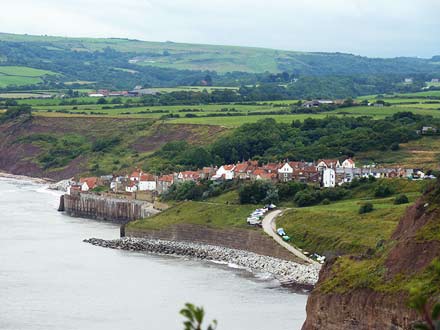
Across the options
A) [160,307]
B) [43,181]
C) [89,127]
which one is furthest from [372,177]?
[89,127]

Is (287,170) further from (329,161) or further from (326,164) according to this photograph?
(329,161)

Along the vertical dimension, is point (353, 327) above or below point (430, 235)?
below

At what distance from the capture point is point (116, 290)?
2603 inches

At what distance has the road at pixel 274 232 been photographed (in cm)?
7538

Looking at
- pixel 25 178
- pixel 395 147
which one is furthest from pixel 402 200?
pixel 25 178

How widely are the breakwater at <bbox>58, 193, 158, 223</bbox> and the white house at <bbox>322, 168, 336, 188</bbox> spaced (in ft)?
46.4

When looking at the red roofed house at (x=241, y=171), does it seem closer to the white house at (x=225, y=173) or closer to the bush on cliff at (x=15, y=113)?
the white house at (x=225, y=173)

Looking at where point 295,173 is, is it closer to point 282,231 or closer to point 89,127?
point 282,231

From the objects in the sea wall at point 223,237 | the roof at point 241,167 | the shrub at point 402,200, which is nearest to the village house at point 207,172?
the roof at point 241,167

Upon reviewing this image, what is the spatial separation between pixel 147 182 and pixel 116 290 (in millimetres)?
53733

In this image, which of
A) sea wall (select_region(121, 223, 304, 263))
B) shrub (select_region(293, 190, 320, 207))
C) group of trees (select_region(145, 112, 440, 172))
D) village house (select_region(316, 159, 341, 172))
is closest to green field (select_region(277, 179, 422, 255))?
sea wall (select_region(121, 223, 304, 263))

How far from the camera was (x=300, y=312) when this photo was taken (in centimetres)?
5759

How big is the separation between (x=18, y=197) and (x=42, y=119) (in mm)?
58567

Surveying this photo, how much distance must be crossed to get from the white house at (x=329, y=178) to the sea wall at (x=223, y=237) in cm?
1388
